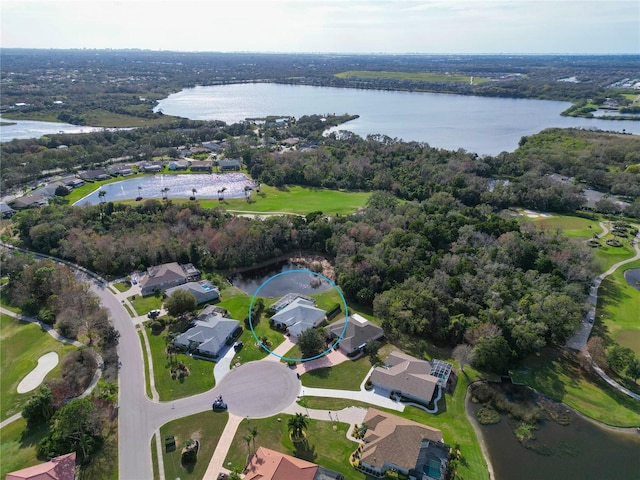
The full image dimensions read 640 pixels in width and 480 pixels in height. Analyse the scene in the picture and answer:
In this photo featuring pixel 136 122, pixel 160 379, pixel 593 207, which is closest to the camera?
pixel 160 379

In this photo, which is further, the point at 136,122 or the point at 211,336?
the point at 136,122

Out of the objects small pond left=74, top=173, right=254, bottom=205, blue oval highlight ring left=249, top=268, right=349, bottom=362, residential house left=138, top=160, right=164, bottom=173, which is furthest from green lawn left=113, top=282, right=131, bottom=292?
residential house left=138, top=160, right=164, bottom=173

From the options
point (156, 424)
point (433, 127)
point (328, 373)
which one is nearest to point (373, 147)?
point (433, 127)

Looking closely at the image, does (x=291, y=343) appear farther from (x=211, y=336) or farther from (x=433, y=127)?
(x=433, y=127)

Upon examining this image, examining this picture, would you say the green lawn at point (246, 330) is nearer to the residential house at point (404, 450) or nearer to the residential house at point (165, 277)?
the residential house at point (165, 277)

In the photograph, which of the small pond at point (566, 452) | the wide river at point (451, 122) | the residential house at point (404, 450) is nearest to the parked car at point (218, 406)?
the residential house at point (404, 450)

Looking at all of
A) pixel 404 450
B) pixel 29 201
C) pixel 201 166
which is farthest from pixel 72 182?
pixel 404 450
